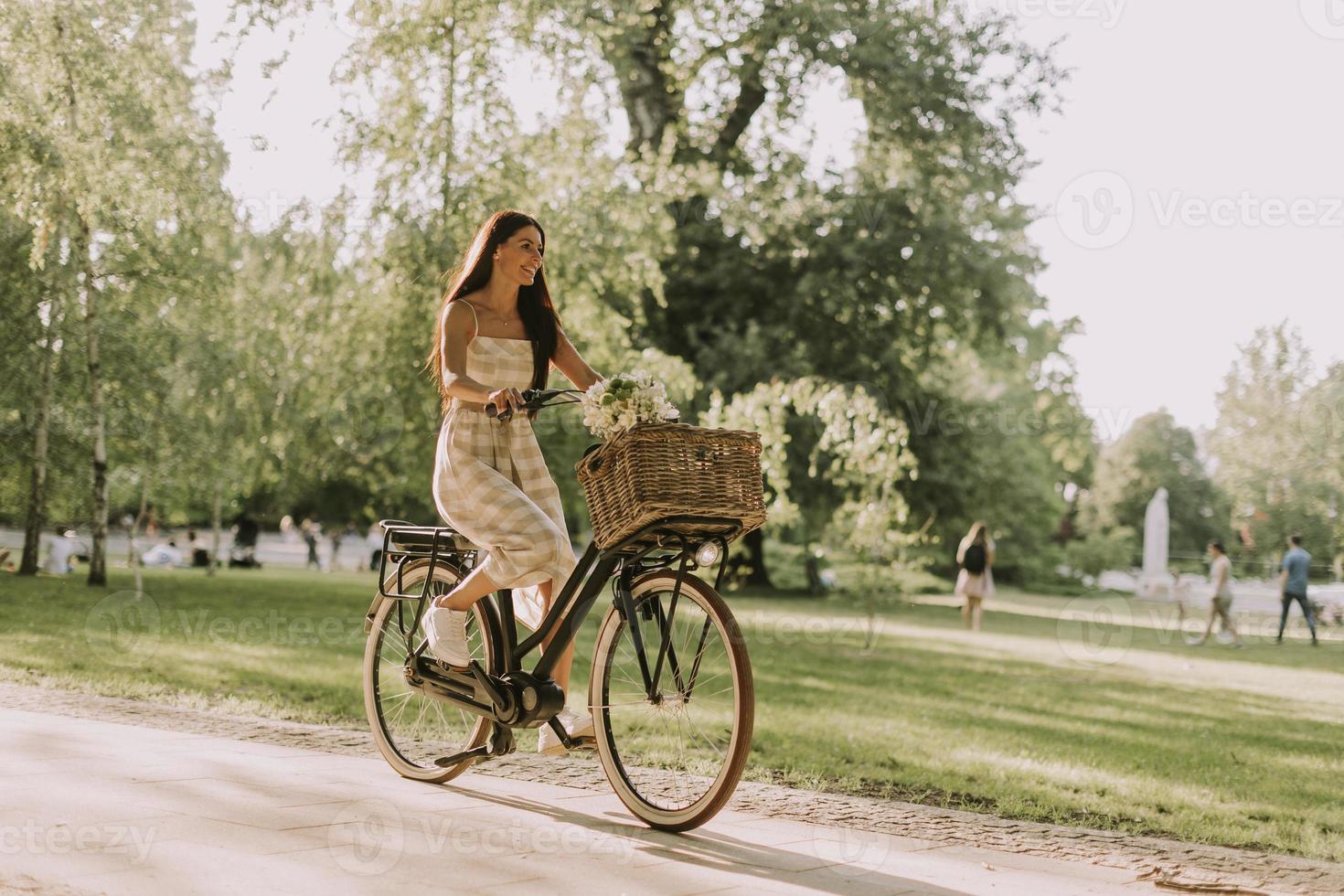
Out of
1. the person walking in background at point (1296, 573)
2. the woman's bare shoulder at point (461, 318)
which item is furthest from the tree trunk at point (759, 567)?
the woman's bare shoulder at point (461, 318)

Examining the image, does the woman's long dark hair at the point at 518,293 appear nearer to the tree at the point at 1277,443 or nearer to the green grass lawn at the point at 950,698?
the green grass lawn at the point at 950,698

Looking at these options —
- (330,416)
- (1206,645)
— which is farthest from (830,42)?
(1206,645)

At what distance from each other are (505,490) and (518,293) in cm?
88

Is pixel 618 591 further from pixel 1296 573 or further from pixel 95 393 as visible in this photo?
pixel 1296 573

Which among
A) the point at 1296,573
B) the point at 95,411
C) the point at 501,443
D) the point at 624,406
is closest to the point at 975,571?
the point at 1296,573

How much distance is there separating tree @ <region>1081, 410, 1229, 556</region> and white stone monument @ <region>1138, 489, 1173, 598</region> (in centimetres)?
2977

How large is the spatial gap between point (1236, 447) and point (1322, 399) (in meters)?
2.81

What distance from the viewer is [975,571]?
2434 centimetres

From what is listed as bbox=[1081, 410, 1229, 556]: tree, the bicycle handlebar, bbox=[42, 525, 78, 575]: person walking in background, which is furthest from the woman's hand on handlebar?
bbox=[1081, 410, 1229, 556]: tree

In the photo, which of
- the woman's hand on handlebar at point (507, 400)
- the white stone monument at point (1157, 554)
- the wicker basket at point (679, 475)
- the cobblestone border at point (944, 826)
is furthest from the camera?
the white stone monument at point (1157, 554)

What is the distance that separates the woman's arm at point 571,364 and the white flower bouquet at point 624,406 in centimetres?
55

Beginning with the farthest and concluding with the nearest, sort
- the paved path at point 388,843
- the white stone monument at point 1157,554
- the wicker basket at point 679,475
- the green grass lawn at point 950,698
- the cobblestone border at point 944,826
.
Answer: the white stone monument at point 1157,554 < the green grass lawn at point 950,698 < the cobblestone border at point 944,826 < the wicker basket at point 679,475 < the paved path at point 388,843

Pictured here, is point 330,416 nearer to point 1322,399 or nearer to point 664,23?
point 664,23

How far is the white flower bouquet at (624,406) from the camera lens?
4.60 metres
